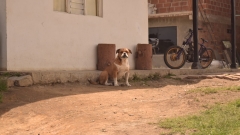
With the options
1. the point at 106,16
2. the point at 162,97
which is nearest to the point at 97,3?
the point at 106,16

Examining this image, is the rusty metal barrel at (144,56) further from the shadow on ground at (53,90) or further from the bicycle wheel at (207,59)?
the bicycle wheel at (207,59)

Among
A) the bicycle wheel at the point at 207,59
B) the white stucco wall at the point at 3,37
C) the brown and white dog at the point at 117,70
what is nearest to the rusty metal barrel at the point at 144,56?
the brown and white dog at the point at 117,70

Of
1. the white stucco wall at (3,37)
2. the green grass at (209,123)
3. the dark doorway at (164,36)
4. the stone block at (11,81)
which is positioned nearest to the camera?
the green grass at (209,123)

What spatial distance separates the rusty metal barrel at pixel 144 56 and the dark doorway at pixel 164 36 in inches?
256

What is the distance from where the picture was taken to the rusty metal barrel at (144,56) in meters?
10.8

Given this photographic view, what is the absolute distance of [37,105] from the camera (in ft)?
21.6

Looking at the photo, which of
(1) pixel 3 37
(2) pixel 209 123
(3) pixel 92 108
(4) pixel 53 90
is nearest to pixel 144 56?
(4) pixel 53 90

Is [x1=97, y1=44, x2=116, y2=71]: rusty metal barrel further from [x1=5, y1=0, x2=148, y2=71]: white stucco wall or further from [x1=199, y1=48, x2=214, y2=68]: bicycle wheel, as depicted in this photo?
[x1=199, y1=48, x2=214, y2=68]: bicycle wheel

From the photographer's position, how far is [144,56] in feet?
35.6

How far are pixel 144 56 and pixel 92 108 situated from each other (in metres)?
4.70

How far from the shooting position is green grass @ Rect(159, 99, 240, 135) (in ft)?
14.9

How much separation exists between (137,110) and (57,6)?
408 centimetres

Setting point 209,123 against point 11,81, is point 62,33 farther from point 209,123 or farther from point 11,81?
point 209,123

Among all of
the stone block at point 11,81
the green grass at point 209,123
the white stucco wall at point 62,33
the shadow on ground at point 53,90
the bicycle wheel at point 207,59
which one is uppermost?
the white stucco wall at point 62,33
